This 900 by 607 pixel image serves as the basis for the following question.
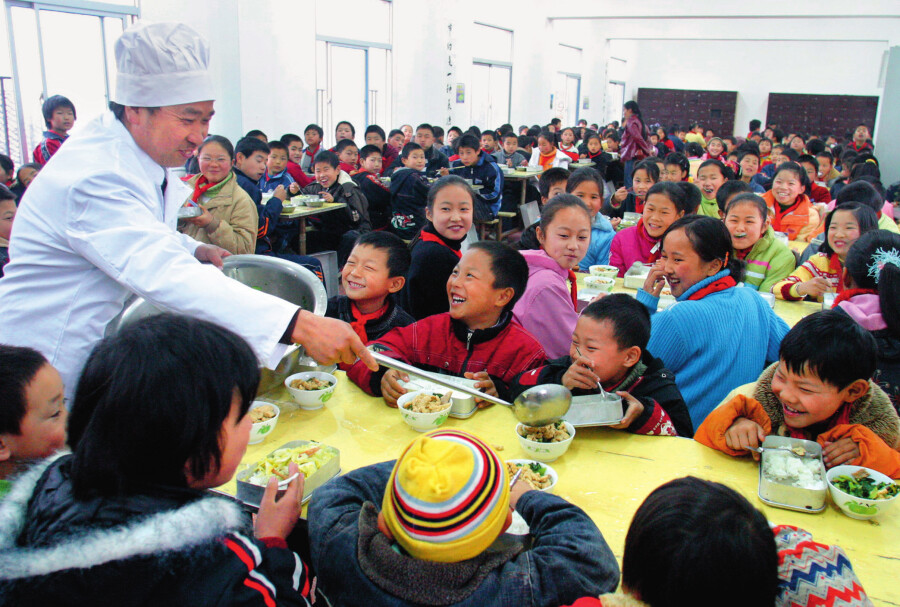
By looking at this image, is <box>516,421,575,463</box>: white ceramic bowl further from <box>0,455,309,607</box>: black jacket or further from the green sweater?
the green sweater

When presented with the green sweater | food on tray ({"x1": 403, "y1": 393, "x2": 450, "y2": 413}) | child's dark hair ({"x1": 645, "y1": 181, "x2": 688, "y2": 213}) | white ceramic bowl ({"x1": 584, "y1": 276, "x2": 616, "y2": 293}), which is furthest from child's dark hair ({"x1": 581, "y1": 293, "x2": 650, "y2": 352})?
the green sweater

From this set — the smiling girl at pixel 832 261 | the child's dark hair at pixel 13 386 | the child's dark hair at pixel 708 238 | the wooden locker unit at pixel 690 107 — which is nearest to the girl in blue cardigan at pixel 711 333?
the child's dark hair at pixel 708 238

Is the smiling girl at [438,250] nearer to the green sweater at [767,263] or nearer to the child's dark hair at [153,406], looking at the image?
the green sweater at [767,263]

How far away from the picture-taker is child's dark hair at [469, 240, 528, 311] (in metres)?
1.95

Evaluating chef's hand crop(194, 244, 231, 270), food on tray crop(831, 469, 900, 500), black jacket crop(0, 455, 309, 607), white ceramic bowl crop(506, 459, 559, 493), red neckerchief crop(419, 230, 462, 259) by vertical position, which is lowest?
white ceramic bowl crop(506, 459, 559, 493)

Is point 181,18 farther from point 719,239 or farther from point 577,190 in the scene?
point 719,239

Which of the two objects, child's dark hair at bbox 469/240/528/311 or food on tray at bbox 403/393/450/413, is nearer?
food on tray at bbox 403/393/450/413

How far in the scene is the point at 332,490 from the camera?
1.03 meters

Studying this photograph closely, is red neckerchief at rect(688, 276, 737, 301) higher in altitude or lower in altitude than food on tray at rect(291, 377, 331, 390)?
higher

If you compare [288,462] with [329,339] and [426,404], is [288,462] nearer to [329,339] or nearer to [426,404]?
[329,339]

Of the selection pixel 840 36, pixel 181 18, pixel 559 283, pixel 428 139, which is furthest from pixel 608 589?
pixel 840 36

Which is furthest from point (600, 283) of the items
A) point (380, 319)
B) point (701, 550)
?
point (701, 550)

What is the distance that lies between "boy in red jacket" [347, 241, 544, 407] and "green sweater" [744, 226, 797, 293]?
167cm

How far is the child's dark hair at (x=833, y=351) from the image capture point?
1.32 m
